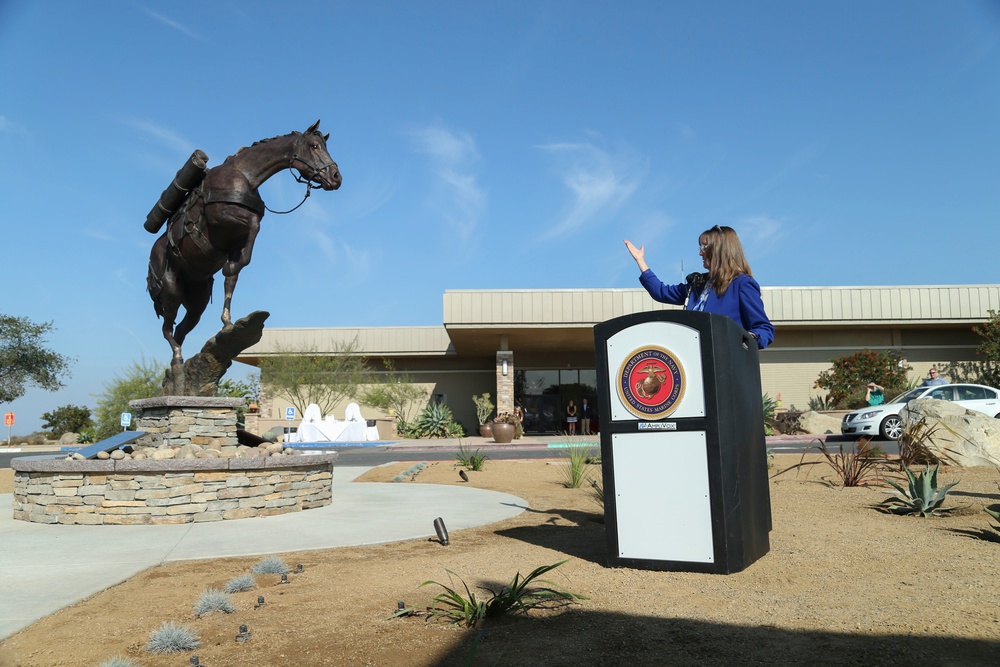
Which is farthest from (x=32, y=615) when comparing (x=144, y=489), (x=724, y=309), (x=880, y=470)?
(x=880, y=470)

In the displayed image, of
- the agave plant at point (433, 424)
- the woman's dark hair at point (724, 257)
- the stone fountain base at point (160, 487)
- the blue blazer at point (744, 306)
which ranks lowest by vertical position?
the stone fountain base at point (160, 487)

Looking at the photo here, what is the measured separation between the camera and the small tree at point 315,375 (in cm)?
3475

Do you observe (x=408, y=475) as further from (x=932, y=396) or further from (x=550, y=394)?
(x=550, y=394)

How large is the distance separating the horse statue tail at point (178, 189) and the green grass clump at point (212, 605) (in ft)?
21.8

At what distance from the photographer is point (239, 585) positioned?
15.2ft

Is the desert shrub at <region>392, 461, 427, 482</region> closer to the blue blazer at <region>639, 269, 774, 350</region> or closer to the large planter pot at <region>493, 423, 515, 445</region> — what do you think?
the blue blazer at <region>639, 269, 774, 350</region>

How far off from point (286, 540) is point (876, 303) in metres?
31.0

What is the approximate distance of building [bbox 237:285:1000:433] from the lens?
95.7 ft

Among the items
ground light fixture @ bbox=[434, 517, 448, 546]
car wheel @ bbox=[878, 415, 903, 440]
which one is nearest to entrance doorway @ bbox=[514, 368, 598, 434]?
car wheel @ bbox=[878, 415, 903, 440]

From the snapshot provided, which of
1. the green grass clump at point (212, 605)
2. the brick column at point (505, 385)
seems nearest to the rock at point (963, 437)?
the green grass clump at point (212, 605)

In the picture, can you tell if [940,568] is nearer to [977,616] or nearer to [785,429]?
[977,616]

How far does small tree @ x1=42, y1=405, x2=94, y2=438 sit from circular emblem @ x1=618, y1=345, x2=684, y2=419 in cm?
4344

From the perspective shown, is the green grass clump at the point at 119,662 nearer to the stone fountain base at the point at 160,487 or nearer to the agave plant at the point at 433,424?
the stone fountain base at the point at 160,487

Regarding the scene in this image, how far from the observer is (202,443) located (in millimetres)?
9406
